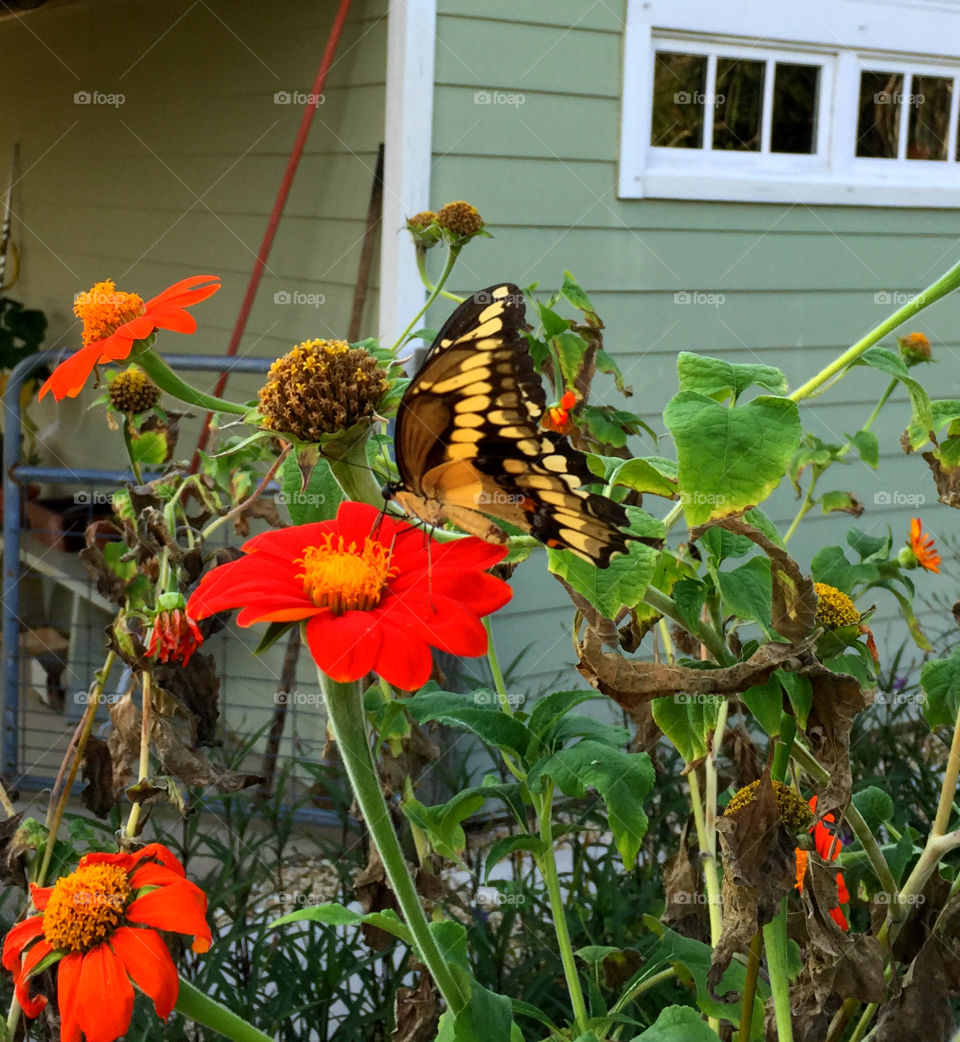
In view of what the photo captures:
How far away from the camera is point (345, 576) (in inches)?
26.7

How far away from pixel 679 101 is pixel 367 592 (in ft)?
10.6

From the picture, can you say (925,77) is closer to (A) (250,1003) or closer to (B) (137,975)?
(A) (250,1003)

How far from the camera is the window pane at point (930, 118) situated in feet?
13.2

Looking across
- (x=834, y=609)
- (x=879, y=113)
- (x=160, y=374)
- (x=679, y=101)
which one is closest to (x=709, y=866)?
(x=834, y=609)

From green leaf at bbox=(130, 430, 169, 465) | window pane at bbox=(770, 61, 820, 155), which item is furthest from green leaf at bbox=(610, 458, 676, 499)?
window pane at bbox=(770, 61, 820, 155)

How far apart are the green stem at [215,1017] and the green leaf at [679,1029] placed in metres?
0.28

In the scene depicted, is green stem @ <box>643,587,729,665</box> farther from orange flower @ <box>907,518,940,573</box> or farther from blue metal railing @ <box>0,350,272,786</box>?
blue metal railing @ <box>0,350,272,786</box>

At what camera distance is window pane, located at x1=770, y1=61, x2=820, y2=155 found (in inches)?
149

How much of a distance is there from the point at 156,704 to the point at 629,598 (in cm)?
74

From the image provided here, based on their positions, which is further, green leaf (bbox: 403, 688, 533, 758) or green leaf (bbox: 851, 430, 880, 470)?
green leaf (bbox: 851, 430, 880, 470)

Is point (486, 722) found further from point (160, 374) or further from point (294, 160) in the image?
point (294, 160)

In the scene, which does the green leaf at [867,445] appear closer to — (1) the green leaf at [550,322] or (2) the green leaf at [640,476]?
(1) the green leaf at [550,322]

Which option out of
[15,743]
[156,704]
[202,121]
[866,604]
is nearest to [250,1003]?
[156,704]

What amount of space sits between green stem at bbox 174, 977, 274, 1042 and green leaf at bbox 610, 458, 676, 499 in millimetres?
440
